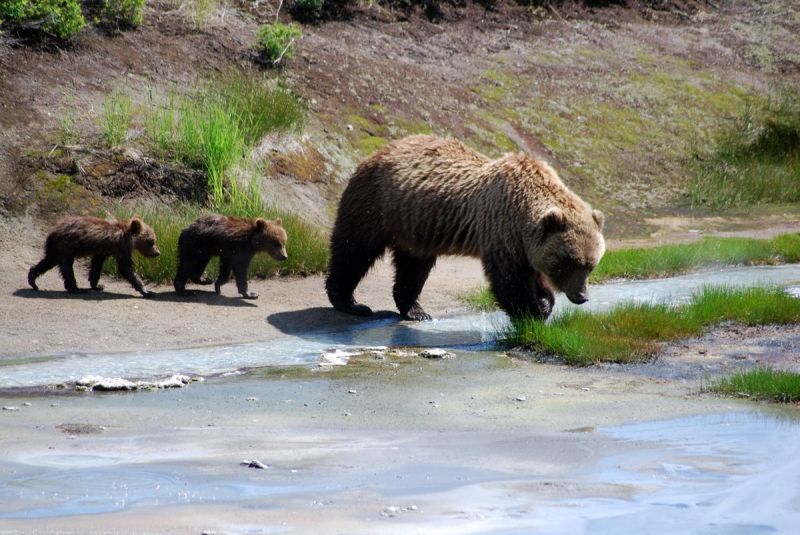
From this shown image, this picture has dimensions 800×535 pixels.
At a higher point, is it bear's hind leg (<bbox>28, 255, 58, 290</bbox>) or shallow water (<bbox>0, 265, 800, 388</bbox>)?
shallow water (<bbox>0, 265, 800, 388</bbox>)

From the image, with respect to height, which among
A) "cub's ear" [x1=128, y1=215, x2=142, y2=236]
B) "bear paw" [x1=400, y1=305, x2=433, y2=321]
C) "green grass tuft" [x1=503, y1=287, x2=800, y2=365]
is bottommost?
"bear paw" [x1=400, y1=305, x2=433, y2=321]

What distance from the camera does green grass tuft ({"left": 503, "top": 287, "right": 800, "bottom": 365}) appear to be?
28.5 feet

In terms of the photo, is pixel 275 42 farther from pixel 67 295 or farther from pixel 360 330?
pixel 360 330

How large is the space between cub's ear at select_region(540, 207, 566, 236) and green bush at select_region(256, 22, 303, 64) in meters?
8.01

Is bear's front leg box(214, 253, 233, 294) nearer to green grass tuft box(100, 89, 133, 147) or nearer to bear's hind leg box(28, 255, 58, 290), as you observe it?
bear's hind leg box(28, 255, 58, 290)

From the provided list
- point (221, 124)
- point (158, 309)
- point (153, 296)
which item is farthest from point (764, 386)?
point (221, 124)

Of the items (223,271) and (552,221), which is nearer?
(552,221)

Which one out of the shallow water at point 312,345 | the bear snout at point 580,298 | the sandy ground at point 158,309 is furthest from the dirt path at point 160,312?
the bear snout at point 580,298

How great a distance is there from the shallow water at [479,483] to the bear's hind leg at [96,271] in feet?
18.2

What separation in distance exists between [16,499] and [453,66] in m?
15.8

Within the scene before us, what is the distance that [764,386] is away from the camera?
281 inches

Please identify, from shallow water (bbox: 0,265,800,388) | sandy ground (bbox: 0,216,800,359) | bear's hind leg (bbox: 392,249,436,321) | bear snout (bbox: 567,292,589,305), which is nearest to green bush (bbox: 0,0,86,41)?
sandy ground (bbox: 0,216,800,359)

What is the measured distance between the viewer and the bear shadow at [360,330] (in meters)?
9.75

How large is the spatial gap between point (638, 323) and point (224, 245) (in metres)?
4.23
